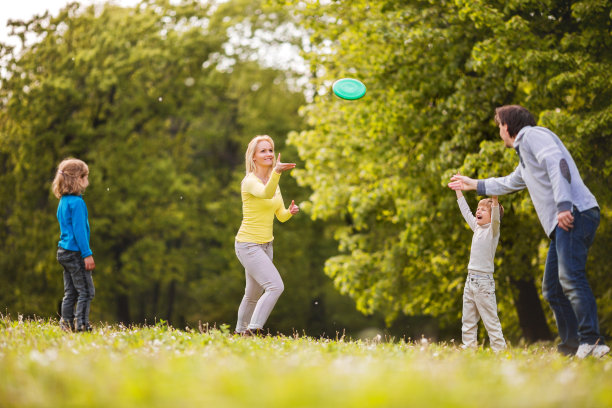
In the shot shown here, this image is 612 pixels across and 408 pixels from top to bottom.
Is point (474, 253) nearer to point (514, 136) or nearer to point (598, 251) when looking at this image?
point (514, 136)

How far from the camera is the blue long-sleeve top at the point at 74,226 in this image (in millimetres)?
6984

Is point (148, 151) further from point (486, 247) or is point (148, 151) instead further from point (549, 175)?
point (549, 175)

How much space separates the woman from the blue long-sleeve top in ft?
5.86

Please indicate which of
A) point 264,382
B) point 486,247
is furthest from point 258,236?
point 264,382

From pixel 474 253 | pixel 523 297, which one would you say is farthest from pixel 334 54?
pixel 474 253

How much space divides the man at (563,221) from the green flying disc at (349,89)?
389 centimetres

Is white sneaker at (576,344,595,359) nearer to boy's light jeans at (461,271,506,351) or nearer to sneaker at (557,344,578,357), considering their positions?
sneaker at (557,344,578,357)

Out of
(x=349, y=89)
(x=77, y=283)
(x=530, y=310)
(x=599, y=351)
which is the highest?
(x=349, y=89)

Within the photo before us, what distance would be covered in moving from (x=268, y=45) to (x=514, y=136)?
22095 millimetres

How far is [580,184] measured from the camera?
18.2ft

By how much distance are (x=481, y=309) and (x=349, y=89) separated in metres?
4.46

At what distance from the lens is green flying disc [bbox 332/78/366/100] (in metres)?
9.66

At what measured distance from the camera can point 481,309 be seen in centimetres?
698

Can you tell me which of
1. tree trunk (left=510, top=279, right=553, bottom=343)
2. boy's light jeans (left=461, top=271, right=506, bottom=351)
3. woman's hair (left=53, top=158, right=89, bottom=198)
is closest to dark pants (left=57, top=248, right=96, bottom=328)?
woman's hair (left=53, top=158, right=89, bottom=198)
